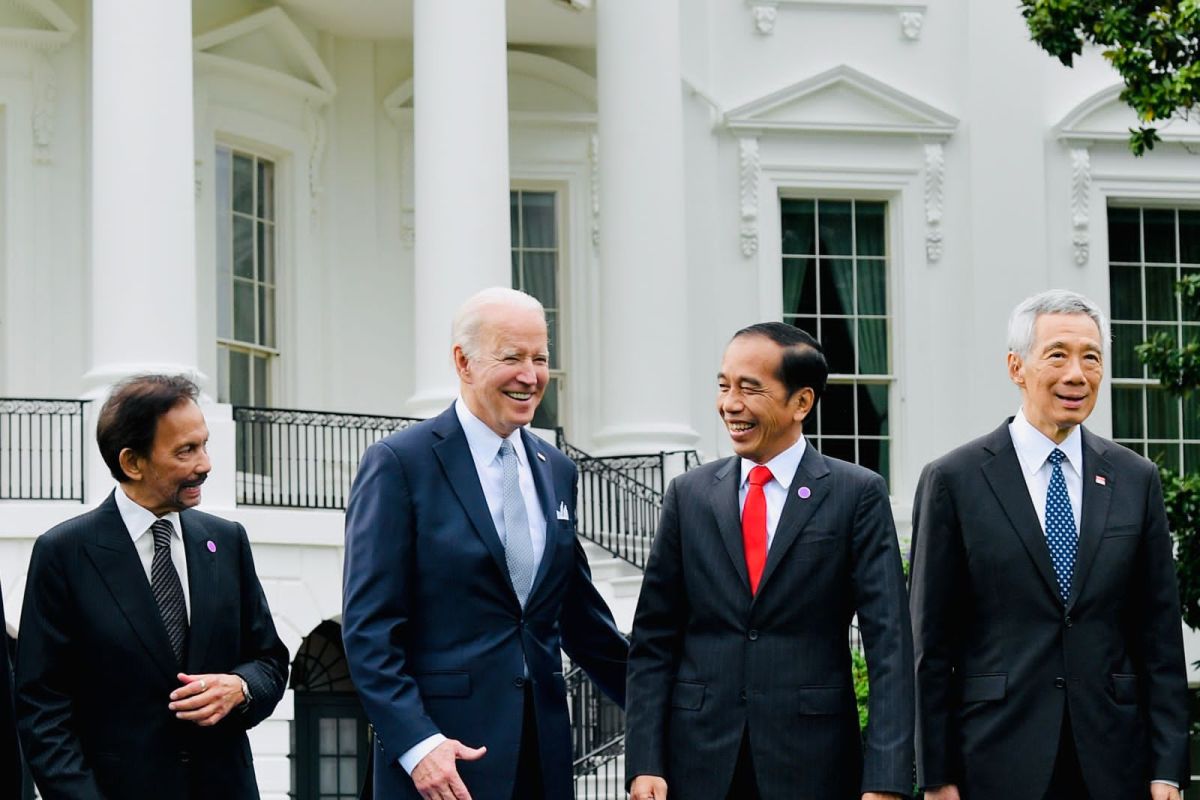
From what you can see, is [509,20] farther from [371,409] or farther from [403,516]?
[403,516]

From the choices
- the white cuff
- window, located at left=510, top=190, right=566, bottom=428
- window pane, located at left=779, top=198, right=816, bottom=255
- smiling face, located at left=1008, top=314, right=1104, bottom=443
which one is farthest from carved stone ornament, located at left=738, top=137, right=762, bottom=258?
the white cuff

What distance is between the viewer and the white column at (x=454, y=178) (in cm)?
2022

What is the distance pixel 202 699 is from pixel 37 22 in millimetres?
15389

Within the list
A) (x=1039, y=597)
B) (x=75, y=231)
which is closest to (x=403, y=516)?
(x=1039, y=597)

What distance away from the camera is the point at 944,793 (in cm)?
774

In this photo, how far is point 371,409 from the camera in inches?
925

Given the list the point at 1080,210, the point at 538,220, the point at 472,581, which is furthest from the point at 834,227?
the point at 472,581

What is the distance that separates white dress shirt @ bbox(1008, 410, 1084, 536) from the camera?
26.1 ft

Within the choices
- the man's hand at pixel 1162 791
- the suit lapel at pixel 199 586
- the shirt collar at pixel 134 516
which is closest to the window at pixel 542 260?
the suit lapel at pixel 199 586

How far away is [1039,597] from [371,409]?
16.2 m

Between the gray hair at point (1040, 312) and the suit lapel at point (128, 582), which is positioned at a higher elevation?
the gray hair at point (1040, 312)

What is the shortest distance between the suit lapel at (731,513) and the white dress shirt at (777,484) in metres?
0.03

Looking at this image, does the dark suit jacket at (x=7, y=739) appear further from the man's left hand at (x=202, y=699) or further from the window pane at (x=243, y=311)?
the window pane at (x=243, y=311)

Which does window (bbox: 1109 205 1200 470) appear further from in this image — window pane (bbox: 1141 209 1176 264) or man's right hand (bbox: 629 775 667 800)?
man's right hand (bbox: 629 775 667 800)
